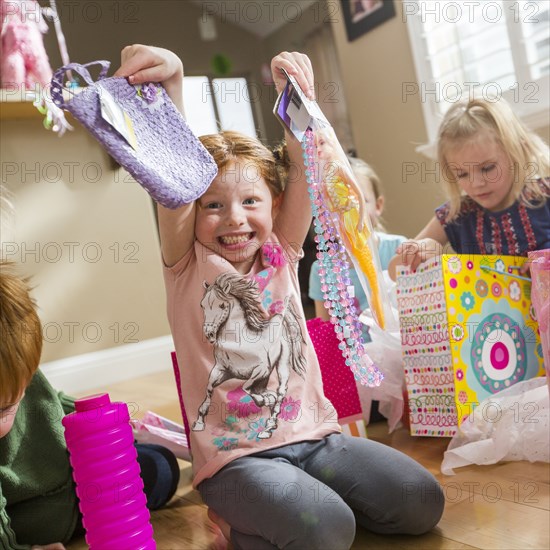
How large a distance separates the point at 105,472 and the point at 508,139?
1.02 meters

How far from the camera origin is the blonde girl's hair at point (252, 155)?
3.25ft

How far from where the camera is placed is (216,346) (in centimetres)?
94

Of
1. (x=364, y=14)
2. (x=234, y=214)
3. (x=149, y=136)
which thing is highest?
(x=364, y=14)

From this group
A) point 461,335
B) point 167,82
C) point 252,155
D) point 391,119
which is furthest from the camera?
point 391,119

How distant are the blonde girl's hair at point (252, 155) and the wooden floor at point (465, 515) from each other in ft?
1.72

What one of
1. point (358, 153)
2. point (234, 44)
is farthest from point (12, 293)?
point (234, 44)

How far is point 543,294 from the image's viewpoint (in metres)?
0.96

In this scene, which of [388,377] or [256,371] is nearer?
[256,371]

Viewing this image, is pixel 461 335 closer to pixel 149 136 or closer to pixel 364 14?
pixel 149 136

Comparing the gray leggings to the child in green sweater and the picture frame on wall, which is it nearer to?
the child in green sweater

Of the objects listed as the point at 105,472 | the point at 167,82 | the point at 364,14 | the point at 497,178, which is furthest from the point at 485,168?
the point at 364,14

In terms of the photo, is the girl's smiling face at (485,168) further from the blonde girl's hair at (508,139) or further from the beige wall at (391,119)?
the beige wall at (391,119)

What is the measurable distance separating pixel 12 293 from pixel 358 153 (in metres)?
2.09

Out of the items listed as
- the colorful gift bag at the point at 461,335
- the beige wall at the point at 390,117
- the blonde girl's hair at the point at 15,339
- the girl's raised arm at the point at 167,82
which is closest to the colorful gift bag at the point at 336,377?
the colorful gift bag at the point at 461,335
